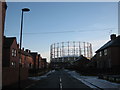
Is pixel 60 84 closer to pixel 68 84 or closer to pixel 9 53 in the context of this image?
pixel 68 84

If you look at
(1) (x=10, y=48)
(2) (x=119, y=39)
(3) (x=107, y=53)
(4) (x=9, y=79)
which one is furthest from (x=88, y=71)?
(4) (x=9, y=79)

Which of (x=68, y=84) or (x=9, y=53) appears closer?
(x=68, y=84)

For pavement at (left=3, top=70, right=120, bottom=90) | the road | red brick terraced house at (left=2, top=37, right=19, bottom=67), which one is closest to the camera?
pavement at (left=3, top=70, right=120, bottom=90)

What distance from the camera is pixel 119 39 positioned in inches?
1913

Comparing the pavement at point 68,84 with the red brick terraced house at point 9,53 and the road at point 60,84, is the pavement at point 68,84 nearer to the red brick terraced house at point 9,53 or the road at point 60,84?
the road at point 60,84

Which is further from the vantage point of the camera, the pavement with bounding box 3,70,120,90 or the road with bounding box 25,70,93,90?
the road with bounding box 25,70,93,90

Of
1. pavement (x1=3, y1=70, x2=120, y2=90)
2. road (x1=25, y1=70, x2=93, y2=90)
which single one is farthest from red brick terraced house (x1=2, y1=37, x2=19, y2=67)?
road (x1=25, y1=70, x2=93, y2=90)

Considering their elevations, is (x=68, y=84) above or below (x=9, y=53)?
below

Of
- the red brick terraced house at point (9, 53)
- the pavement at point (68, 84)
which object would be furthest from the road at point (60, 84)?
the red brick terraced house at point (9, 53)

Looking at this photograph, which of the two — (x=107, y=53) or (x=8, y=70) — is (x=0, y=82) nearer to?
(x=8, y=70)

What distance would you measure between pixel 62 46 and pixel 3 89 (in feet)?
306

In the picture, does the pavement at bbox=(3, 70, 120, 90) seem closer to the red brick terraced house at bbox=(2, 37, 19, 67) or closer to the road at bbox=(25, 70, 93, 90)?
the road at bbox=(25, 70, 93, 90)

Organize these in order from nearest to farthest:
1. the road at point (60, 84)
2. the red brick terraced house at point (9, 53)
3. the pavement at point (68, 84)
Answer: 1. the pavement at point (68, 84)
2. the road at point (60, 84)
3. the red brick terraced house at point (9, 53)

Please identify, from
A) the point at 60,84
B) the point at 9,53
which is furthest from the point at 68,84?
the point at 9,53
